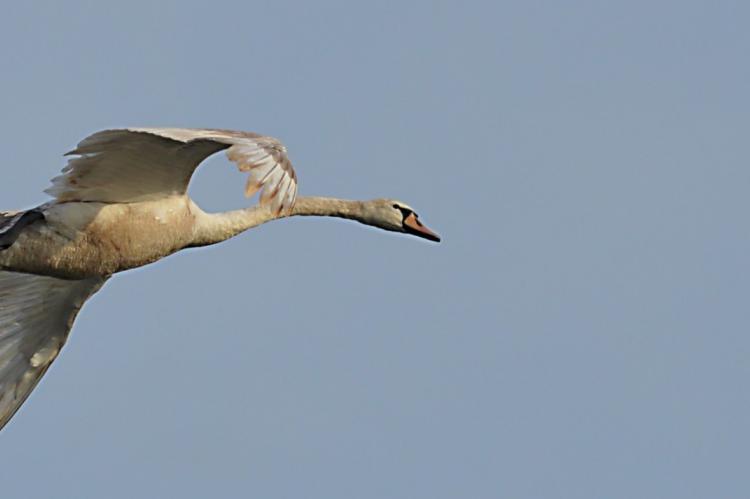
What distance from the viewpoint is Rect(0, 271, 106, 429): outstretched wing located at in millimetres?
16812

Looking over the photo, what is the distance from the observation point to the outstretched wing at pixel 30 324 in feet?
55.2

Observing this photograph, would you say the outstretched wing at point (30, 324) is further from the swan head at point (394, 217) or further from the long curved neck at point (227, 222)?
the swan head at point (394, 217)

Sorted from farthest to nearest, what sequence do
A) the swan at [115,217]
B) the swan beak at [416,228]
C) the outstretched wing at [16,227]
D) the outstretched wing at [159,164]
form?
1. the swan beak at [416,228]
2. the outstretched wing at [16,227]
3. the swan at [115,217]
4. the outstretched wing at [159,164]

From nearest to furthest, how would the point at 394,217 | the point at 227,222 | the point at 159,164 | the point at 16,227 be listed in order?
the point at 159,164, the point at 16,227, the point at 227,222, the point at 394,217

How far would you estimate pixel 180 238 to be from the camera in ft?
50.6

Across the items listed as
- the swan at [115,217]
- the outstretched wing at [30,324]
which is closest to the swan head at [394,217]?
the swan at [115,217]

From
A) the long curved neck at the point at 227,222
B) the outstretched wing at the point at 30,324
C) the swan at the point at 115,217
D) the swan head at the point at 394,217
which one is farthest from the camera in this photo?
the swan head at the point at 394,217

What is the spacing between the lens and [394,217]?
18.2 meters


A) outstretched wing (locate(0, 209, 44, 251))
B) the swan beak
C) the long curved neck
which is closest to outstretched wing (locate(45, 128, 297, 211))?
outstretched wing (locate(0, 209, 44, 251))

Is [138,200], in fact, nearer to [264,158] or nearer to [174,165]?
[174,165]

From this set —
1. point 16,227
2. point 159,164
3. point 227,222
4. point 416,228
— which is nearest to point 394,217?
point 416,228

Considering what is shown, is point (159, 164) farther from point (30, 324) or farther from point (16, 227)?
point (30, 324)

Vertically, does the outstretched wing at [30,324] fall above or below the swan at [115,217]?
below

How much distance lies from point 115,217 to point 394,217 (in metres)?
3.85
